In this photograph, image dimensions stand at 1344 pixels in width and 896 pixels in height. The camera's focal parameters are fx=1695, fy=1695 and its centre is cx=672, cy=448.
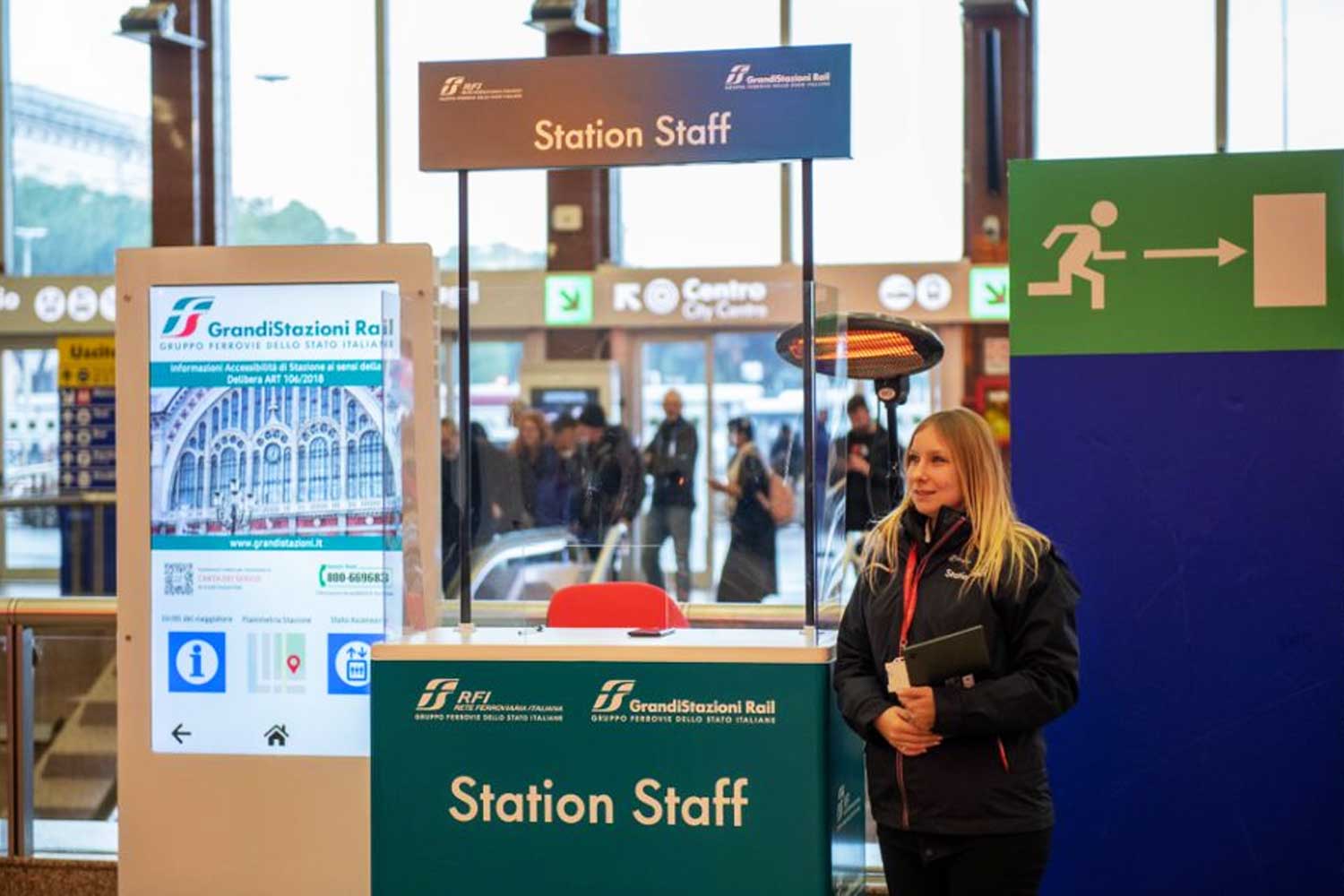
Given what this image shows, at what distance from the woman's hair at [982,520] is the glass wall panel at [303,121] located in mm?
9442

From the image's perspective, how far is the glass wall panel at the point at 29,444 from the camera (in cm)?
1248

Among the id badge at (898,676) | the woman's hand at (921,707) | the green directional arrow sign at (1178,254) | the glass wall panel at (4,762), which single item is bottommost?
the glass wall panel at (4,762)

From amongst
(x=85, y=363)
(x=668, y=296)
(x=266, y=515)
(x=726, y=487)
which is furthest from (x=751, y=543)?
(x=85, y=363)

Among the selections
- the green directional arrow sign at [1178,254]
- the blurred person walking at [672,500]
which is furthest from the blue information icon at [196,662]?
the green directional arrow sign at [1178,254]

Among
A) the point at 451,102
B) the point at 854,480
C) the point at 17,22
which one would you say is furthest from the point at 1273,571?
the point at 17,22

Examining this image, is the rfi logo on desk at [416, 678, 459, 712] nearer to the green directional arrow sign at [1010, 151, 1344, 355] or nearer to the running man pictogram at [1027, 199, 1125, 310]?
the green directional arrow sign at [1010, 151, 1344, 355]

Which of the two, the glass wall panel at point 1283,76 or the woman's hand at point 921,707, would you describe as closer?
the woman's hand at point 921,707

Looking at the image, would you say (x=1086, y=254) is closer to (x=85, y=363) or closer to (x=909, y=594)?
(x=909, y=594)

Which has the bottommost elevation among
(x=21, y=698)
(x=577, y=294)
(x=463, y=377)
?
(x=21, y=698)

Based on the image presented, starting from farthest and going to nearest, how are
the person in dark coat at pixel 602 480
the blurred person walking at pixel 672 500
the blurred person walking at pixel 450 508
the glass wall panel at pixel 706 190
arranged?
the glass wall panel at pixel 706 190 < the blurred person walking at pixel 672 500 < the person in dark coat at pixel 602 480 < the blurred person walking at pixel 450 508

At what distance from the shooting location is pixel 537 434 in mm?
5238

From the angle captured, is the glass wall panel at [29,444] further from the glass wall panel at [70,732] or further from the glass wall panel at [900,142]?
the glass wall panel at [70,732]

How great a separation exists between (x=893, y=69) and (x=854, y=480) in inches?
297

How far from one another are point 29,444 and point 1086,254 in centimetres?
1088
